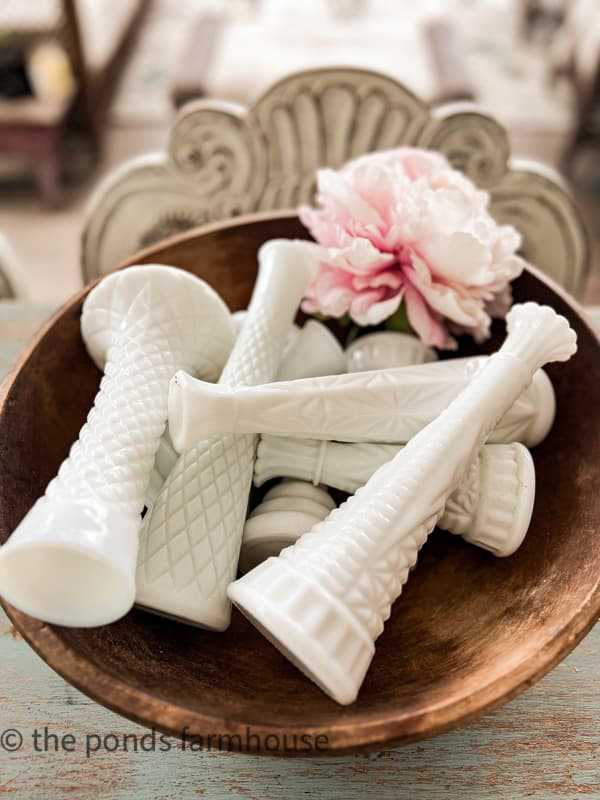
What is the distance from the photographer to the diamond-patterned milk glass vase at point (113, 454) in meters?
0.32

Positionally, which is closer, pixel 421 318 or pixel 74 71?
pixel 421 318

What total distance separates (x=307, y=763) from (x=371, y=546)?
0.47 feet

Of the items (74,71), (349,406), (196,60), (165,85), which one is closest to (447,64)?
(196,60)

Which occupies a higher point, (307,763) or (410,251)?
(410,251)

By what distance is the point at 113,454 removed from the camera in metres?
0.37

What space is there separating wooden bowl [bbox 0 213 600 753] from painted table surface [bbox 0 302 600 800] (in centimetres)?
→ 7

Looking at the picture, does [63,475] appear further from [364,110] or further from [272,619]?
[364,110]

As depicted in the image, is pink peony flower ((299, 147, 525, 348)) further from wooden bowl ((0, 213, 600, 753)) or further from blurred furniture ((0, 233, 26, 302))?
blurred furniture ((0, 233, 26, 302))

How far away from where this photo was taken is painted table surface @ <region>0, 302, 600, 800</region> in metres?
0.39

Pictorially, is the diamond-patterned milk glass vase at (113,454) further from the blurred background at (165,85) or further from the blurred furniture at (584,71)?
the blurred furniture at (584,71)

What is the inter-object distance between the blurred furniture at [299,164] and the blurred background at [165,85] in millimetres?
825

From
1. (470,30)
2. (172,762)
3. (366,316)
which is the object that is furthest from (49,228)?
(470,30)

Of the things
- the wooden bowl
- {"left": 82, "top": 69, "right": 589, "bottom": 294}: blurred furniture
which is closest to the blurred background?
{"left": 82, "top": 69, "right": 589, "bottom": 294}: blurred furniture

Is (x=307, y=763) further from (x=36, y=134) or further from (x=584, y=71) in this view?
(x=584, y=71)
